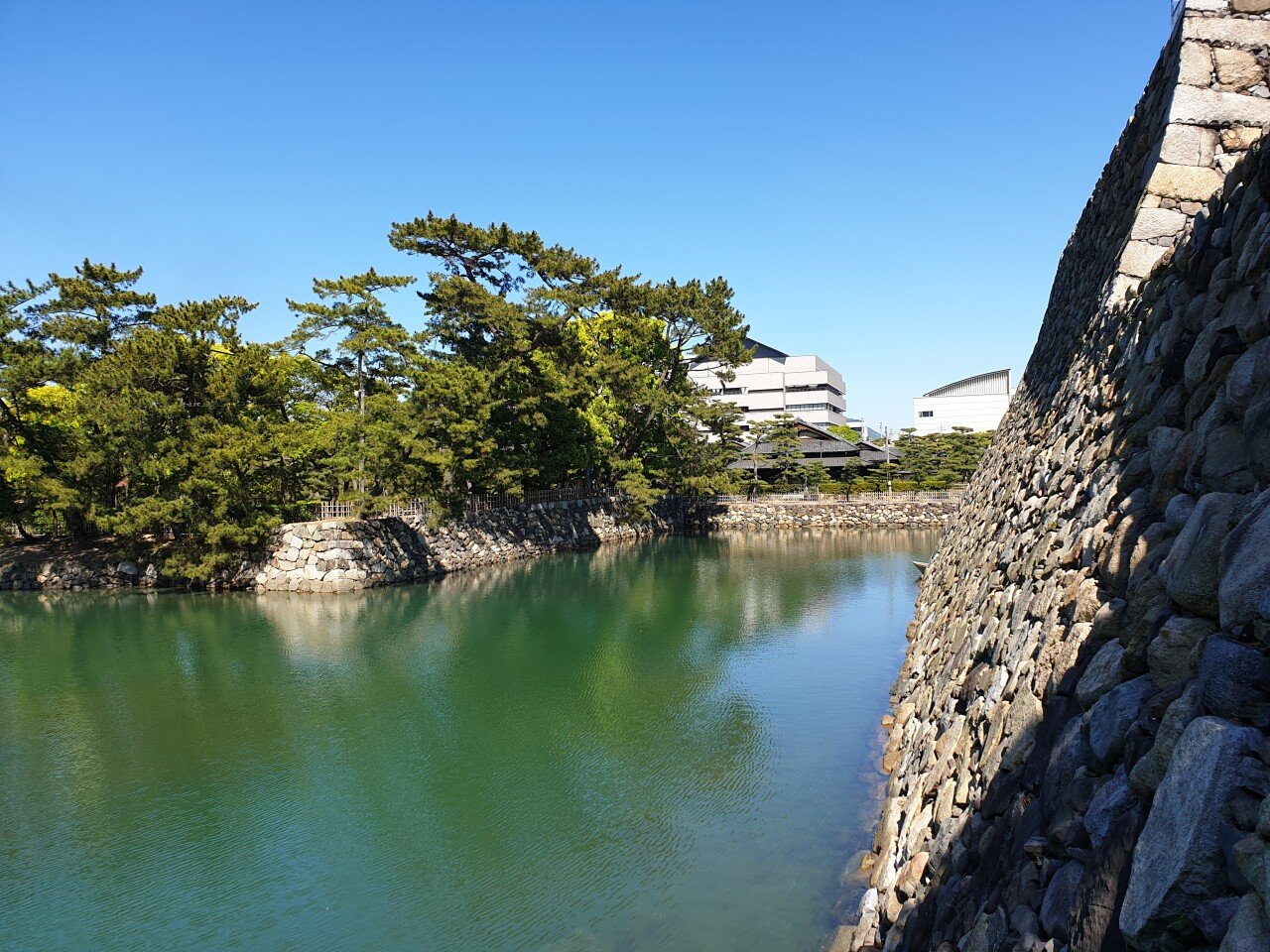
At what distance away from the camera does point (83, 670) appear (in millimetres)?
12023

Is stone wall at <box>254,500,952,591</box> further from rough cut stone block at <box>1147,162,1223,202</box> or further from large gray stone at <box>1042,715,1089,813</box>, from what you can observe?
large gray stone at <box>1042,715,1089,813</box>

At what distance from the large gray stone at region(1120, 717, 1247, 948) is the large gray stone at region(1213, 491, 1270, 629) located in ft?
1.01

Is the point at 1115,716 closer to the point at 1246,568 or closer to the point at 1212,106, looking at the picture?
the point at 1246,568

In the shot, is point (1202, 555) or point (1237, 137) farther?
point (1237, 137)

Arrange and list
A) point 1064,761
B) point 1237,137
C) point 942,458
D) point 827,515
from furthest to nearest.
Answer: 1. point 942,458
2. point 827,515
3. point 1237,137
4. point 1064,761

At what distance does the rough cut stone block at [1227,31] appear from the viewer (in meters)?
5.84

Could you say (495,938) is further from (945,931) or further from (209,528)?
(209,528)

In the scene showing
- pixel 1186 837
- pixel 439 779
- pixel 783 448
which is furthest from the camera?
pixel 783 448

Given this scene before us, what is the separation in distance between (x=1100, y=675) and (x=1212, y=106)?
526 centimetres

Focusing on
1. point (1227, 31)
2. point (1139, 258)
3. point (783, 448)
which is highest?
point (1227, 31)

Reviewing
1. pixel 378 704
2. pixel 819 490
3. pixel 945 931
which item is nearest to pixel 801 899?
pixel 945 931

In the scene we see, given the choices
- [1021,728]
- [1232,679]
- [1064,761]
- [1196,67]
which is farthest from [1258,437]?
[1196,67]

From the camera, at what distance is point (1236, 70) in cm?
577

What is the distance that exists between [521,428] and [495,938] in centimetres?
2075
